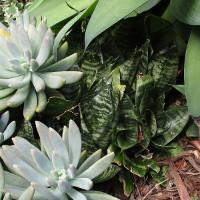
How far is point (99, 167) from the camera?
2.16 feet

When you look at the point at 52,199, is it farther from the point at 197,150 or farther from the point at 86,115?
the point at 197,150

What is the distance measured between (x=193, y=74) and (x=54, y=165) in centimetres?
46

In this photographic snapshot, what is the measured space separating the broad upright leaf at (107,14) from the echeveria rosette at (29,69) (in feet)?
0.31

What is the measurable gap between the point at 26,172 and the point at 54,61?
1.13ft

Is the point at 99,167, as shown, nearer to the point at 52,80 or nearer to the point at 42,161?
the point at 42,161

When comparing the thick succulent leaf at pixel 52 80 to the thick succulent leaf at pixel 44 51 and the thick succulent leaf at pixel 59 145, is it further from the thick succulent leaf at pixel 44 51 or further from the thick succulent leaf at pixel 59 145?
the thick succulent leaf at pixel 59 145

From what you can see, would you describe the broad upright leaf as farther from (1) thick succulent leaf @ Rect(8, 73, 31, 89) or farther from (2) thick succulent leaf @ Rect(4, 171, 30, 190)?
(2) thick succulent leaf @ Rect(4, 171, 30, 190)

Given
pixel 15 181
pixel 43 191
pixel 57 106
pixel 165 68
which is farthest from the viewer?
pixel 165 68

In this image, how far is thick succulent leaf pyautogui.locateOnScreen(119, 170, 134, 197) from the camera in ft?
2.73

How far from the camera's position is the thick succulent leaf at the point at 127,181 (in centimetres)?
83

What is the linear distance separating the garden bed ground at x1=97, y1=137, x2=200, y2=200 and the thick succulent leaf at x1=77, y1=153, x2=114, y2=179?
237 millimetres

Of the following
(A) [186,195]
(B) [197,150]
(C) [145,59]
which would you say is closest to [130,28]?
(C) [145,59]

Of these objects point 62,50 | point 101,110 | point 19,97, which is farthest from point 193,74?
point 19,97

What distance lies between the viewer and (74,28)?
100 cm
